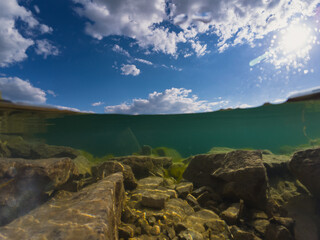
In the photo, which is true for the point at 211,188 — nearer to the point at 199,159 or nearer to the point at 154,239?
the point at 199,159

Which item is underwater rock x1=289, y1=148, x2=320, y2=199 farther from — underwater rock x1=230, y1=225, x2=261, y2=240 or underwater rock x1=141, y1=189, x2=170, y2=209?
underwater rock x1=141, y1=189, x2=170, y2=209

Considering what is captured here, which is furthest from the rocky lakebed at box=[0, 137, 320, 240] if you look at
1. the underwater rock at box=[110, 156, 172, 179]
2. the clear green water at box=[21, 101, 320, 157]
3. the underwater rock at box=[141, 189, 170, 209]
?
the clear green water at box=[21, 101, 320, 157]

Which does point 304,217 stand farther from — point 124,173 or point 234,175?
point 124,173

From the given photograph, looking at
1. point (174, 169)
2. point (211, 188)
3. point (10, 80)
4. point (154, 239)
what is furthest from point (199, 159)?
point (10, 80)

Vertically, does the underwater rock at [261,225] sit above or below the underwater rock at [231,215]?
below

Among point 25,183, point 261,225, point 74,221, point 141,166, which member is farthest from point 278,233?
point 25,183

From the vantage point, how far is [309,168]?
461 cm

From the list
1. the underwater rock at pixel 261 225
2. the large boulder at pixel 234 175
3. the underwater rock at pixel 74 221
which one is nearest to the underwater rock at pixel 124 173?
the underwater rock at pixel 74 221

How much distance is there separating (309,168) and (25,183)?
8.72m

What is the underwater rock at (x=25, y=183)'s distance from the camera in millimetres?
3984

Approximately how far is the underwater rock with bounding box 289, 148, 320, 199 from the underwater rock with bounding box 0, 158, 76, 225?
783 centimetres

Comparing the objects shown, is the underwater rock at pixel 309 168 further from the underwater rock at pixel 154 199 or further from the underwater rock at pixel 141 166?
the underwater rock at pixel 141 166

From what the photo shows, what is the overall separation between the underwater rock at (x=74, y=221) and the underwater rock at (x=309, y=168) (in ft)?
19.0

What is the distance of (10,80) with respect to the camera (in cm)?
697
